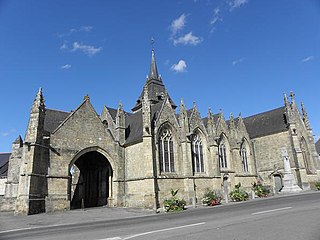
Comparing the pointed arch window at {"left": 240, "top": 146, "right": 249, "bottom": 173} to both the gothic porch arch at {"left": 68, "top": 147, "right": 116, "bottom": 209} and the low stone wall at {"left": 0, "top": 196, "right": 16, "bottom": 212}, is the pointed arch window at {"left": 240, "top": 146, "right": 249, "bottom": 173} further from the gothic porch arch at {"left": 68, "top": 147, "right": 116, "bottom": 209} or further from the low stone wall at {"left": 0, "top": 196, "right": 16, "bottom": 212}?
the low stone wall at {"left": 0, "top": 196, "right": 16, "bottom": 212}

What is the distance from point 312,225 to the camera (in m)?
8.15

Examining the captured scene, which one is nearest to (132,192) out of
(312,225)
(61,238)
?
(61,238)

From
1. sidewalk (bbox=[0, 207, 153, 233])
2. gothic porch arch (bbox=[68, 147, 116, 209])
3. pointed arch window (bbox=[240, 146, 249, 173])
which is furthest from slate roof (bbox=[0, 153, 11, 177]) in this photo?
pointed arch window (bbox=[240, 146, 249, 173])

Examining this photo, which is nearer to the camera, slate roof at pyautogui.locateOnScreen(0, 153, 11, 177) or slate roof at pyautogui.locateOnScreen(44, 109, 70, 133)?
slate roof at pyautogui.locateOnScreen(44, 109, 70, 133)

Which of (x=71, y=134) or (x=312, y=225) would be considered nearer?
(x=312, y=225)

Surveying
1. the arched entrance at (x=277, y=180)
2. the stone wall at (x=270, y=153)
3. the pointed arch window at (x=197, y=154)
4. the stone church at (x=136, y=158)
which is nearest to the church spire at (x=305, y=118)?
the stone church at (x=136, y=158)

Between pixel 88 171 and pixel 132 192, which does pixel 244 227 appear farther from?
pixel 88 171

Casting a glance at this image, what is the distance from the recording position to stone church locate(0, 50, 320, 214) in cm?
1983

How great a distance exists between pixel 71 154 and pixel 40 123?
142 inches

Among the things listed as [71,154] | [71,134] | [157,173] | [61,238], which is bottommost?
[61,238]

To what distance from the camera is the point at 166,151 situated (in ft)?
80.4

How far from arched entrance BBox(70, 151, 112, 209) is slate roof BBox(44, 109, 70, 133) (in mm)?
4564

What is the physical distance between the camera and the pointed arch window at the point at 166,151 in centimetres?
2383

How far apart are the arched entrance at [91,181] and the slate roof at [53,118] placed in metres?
4.56
